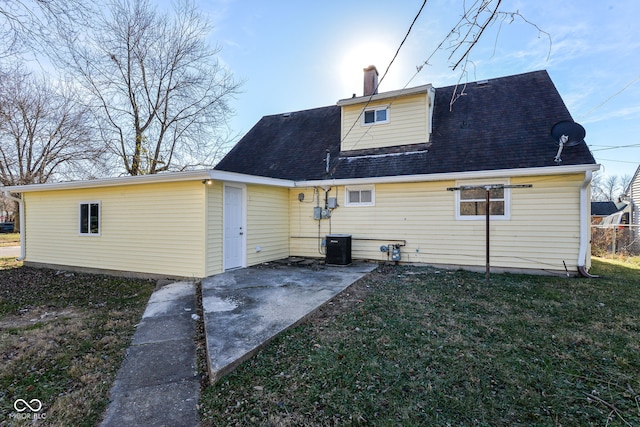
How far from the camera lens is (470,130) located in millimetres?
8742

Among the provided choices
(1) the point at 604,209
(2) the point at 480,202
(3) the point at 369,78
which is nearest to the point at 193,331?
(2) the point at 480,202

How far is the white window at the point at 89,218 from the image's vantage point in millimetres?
8359

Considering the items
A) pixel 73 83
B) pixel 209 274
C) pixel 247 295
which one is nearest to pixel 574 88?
pixel 247 295

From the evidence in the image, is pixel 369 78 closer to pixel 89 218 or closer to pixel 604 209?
pixel 89 218

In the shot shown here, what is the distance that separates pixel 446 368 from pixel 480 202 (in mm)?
5576

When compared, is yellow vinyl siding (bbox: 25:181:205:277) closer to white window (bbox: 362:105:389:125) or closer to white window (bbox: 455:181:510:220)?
white window (bbox: 362:105:389:125)

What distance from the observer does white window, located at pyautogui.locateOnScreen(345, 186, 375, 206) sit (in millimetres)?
8750

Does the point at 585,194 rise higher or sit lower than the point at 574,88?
lower

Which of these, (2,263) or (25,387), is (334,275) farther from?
(2,263)

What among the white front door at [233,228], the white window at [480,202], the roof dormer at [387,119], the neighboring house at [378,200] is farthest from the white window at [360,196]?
the white front door at [233,228]

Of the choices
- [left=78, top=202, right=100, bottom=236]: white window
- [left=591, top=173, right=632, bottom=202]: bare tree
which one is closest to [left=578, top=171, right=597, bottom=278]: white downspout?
[left=78, top=202, right=100, bottom=236]: white window

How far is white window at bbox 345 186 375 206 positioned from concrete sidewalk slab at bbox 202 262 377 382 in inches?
72.2

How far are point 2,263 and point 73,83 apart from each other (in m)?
9.32

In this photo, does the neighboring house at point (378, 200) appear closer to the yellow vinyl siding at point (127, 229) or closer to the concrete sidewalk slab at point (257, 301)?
the yellow vinyl siding at point (127, 229)
